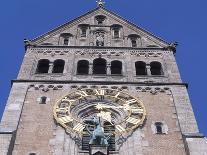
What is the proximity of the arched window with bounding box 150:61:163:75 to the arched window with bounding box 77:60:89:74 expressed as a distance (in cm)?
313

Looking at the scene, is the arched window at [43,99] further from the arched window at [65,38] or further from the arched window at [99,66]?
the arched window at [65,38]

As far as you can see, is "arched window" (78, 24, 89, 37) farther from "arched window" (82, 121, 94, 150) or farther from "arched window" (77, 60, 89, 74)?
"arched window" (82, 121, 94, 150)

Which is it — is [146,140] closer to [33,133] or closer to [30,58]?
[33,133]

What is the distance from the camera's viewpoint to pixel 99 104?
30.1 metres

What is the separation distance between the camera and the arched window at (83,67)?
111ft

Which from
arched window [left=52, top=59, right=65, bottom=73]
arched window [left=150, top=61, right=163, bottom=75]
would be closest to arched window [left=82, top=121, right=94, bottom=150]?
arched window [left=52, top=59, right=65, bottom=73]

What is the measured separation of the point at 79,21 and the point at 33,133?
1291 cm

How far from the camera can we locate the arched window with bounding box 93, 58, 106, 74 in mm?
33688

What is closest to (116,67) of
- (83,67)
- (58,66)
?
(83,67)

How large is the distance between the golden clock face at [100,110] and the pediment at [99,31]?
6025 mm

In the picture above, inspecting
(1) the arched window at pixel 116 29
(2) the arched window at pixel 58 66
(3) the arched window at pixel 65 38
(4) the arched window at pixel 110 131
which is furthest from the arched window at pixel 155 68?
(4) the arched window at pixel 110 131

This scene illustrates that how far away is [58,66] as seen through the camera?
112 feet

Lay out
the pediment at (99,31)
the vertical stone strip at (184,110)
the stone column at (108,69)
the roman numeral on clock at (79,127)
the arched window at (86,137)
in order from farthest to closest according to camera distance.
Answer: the pediment at (99,31), the stone column at (108,69), the vertical stone strip at (184,110), the roman numeral on clock at (79,127), the arched window at (86,137)

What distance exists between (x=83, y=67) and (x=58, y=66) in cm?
122
